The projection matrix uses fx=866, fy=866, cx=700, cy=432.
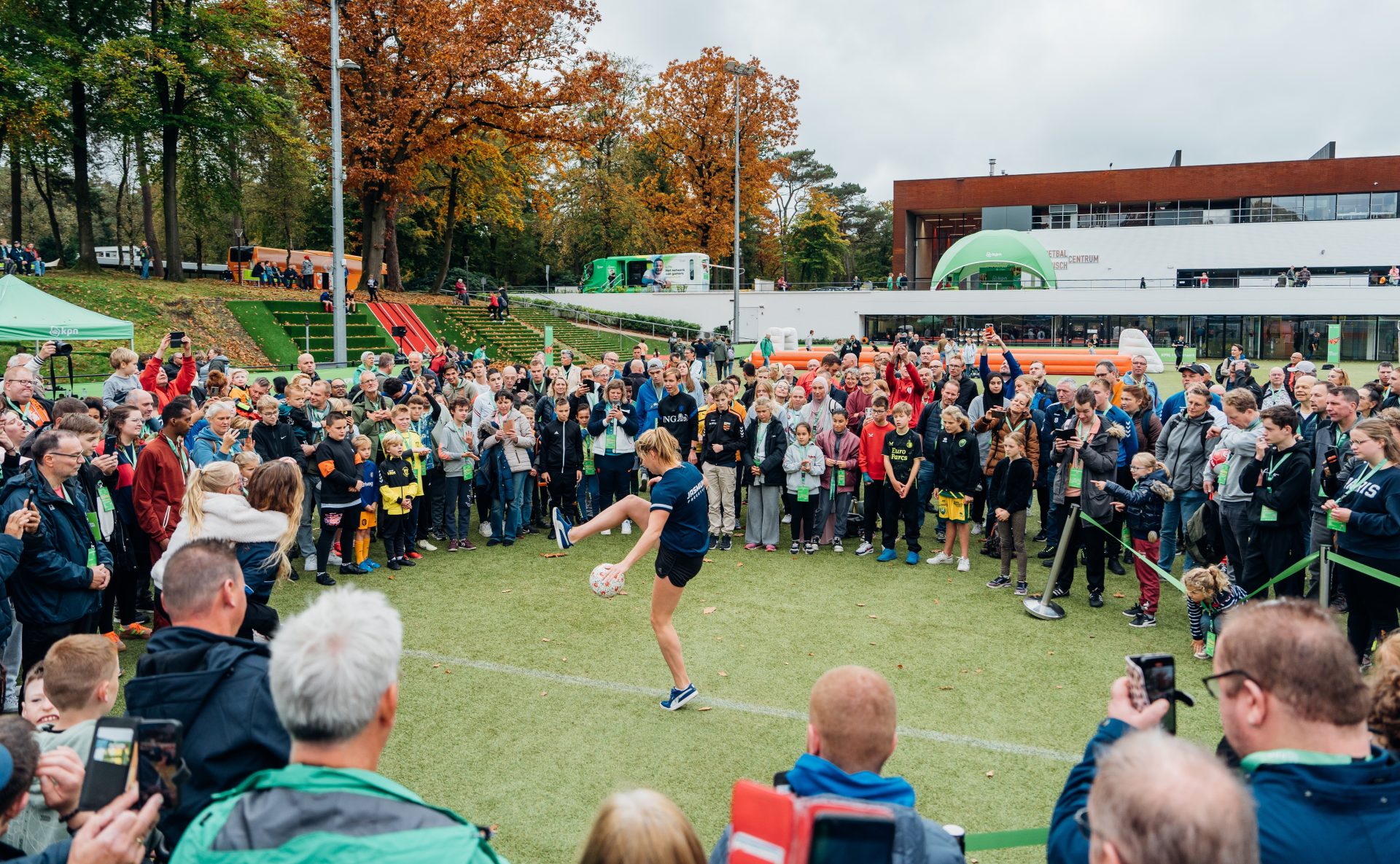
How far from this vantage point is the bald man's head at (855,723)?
250cm

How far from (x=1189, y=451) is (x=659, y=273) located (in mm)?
39181

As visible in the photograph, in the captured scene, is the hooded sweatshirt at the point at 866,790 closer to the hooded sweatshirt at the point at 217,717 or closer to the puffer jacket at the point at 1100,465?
the hooded sweatshirt at the point at 217,717

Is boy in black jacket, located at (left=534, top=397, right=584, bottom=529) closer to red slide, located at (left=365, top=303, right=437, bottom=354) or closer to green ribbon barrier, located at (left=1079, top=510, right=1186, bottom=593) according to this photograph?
green ribbon barrier, located at (left=1079, top=510, right=1186, bottom=593)

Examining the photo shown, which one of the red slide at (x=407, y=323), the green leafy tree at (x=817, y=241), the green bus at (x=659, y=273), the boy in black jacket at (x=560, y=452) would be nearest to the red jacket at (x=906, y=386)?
the boy in black jacket at (x=560, y=452)

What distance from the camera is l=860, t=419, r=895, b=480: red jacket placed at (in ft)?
33.4

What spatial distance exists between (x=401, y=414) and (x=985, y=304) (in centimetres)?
4002

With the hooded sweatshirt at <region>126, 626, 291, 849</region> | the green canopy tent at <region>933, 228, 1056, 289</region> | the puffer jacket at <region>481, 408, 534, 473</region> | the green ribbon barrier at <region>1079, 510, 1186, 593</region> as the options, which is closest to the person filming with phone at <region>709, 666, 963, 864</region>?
the hooded sweatshirt at <region>126, 626, 291, 849</region>

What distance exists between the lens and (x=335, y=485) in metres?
8.93

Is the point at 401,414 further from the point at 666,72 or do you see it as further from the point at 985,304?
the point at 666,72

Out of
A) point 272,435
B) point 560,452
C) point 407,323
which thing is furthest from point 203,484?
point 407,323

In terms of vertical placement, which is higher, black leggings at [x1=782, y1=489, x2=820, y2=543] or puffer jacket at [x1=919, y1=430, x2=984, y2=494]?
puffer jacket at [x1=919, y1=430, x2=984, y2=494]

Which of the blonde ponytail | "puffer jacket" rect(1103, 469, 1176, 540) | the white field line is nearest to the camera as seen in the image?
the blonde ponytail

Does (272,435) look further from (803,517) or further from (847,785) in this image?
(847,785)

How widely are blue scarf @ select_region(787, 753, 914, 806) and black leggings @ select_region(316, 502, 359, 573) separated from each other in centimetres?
767
